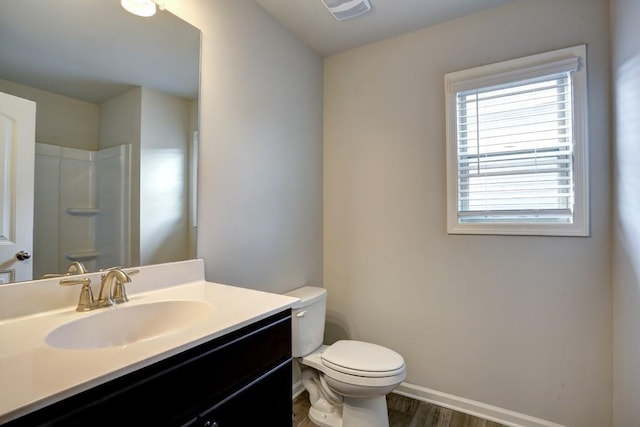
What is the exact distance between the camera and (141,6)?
1264 mm

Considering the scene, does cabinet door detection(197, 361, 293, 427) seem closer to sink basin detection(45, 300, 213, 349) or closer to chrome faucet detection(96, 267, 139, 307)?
sink basin detection(45, 300, 213, 349)

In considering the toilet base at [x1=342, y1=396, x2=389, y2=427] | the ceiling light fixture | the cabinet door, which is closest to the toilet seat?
the toilet base at [x1=342, y1=396, x2=389, y2=427]

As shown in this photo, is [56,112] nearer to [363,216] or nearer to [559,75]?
[363,216]

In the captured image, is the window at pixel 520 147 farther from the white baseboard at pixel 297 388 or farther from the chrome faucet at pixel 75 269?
the chrome faucet at pixel 75 269

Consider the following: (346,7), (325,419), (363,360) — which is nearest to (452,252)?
(363,360)

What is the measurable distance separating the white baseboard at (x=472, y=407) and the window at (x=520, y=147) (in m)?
1.03

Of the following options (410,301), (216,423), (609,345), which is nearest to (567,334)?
(609,345)

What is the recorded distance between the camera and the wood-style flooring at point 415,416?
→ 5.83 ft

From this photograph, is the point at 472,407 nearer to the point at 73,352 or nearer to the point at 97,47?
the point at 73,352

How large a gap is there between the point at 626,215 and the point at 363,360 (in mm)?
1404

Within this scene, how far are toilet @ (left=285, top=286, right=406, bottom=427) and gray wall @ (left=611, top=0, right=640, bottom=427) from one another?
993 millimetres

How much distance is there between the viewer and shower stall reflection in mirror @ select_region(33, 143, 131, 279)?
3.28 feet

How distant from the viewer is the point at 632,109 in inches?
53.4

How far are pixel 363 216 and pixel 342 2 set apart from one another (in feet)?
4.32
